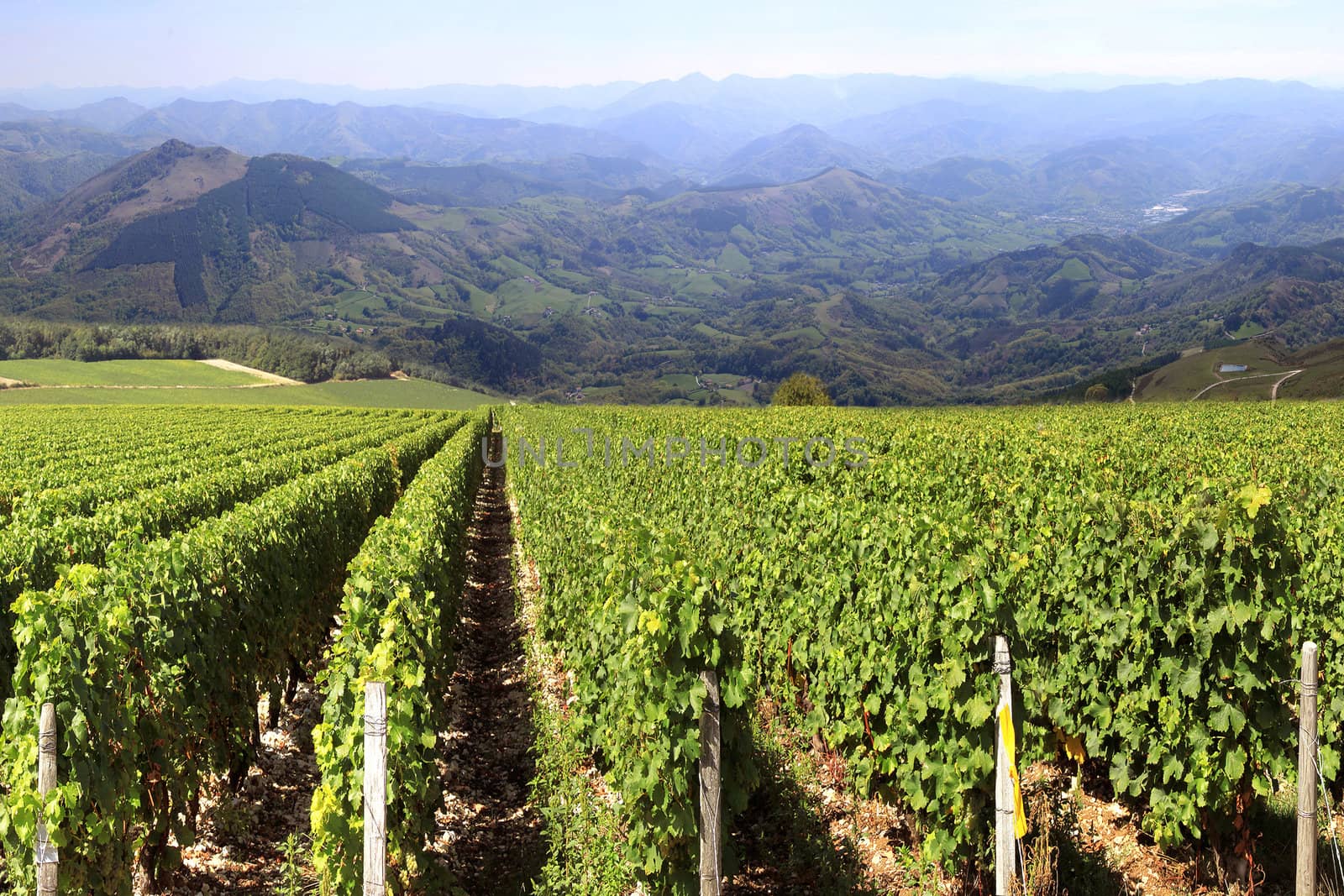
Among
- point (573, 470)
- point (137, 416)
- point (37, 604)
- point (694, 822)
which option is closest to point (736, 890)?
point (694, 822)

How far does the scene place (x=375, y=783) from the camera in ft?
16.5

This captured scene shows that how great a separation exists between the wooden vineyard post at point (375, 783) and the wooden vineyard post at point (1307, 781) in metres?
5.17

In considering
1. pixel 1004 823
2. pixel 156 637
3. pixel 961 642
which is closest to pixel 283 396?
pixel 156 637

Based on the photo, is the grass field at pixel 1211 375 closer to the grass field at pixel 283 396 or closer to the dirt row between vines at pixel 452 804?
the grass field at pixel 283 396

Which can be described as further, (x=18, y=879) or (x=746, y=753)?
(x=746, y=753)

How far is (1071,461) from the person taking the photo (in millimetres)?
14938

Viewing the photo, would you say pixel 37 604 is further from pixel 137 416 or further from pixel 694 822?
pixel 137 416

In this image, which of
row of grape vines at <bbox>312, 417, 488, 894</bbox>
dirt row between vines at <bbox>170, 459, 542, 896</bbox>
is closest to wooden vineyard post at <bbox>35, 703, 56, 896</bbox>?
row of grape vines at <bbox>312, 417, 488, 894</bbox>

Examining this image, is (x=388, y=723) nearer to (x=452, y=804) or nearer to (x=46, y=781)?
(x=46, y=781)

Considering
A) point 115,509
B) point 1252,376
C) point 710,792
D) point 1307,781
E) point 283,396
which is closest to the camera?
→ point 1307,781

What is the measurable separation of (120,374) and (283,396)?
1942 centimetres

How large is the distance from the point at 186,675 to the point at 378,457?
14820 mm

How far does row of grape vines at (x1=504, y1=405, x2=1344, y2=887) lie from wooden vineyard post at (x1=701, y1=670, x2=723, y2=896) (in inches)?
3.5

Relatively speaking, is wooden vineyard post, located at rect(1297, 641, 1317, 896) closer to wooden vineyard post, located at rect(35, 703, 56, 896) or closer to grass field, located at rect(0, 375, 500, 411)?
wooden vineyard post, located at rect(35, 703, 56, 896)
